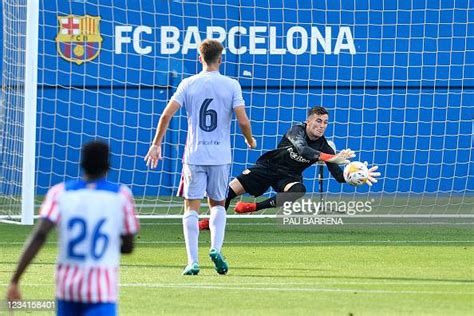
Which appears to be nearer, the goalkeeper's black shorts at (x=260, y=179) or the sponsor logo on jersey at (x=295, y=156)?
the sponsor logo on jersey at (x=295, y=156)

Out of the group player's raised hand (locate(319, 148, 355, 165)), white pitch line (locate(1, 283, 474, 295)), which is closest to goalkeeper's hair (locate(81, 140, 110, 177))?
white pitch line (locate(1, 283, 474, 295))

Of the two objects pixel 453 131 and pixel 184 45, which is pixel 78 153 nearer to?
pixel 184 45

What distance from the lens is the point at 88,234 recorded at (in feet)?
19.4

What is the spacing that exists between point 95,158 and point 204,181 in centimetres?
495

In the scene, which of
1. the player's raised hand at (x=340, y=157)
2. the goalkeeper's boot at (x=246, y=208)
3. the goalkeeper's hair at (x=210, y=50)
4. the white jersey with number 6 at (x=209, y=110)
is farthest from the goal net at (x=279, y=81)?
the goalkeeper's hair at (x=210, y=50)

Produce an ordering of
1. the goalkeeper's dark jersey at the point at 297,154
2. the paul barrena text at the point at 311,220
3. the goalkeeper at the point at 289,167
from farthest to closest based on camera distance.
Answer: the paul barrena text at the point at 311,220
the goalkeeper at the point at 289,167
the goalkeeper's dark jersey at the point at 297,154

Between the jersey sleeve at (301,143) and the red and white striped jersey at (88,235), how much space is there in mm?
8791

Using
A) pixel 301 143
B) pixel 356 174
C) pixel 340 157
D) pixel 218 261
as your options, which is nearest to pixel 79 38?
pixel 301 143

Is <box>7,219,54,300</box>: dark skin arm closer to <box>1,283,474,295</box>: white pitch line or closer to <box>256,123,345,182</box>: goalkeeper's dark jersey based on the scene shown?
<box>1,283,474,295</box>: white pitch line

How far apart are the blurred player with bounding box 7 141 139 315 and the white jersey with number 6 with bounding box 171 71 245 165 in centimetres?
482

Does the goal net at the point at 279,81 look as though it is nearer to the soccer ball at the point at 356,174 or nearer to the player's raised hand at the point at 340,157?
the soccer ball at the point at 356,174

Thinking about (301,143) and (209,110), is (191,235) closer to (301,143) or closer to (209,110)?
(209,110)

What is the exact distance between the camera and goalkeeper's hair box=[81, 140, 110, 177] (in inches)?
236

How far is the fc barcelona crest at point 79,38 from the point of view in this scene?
20469 millimetres
